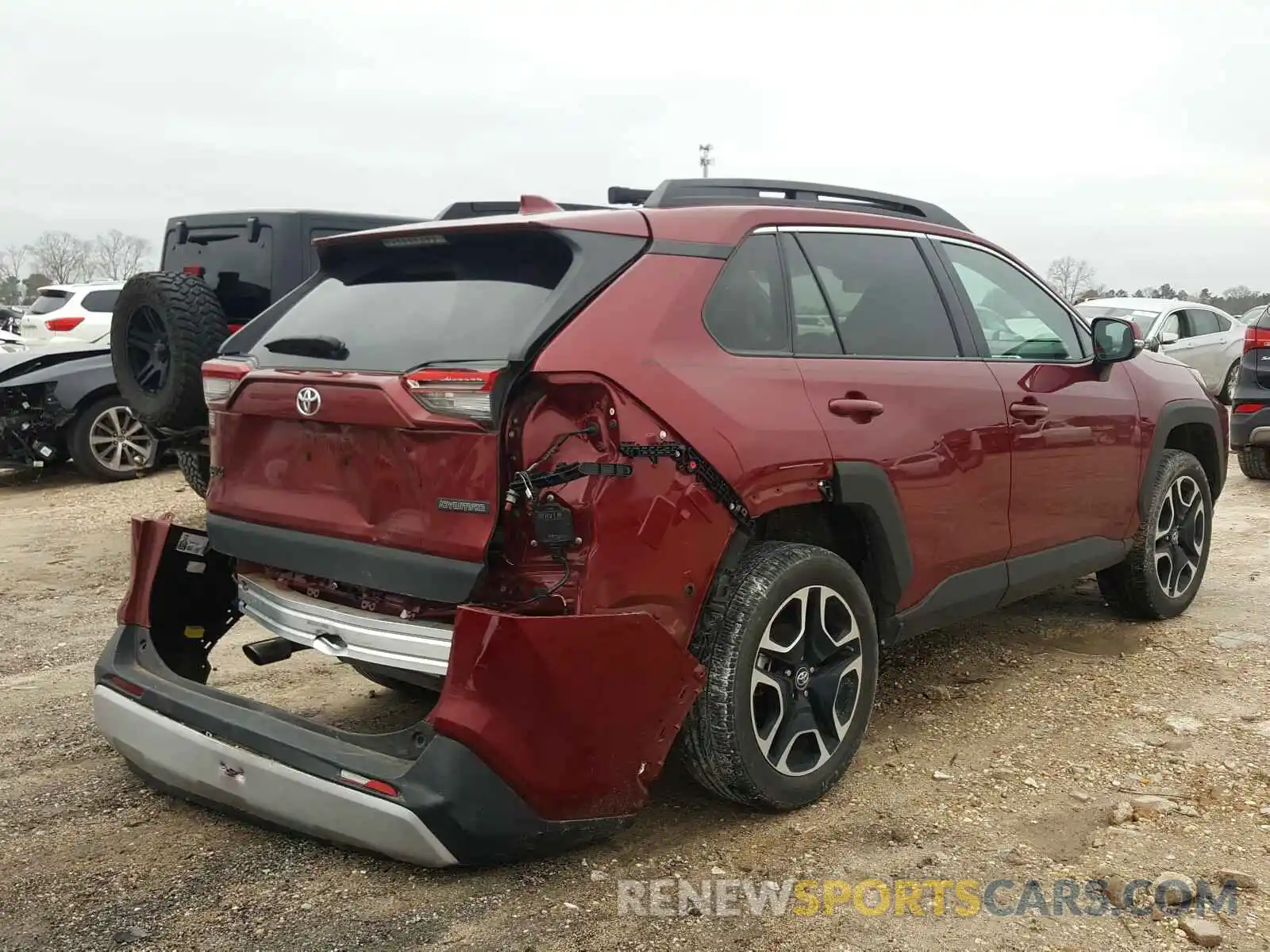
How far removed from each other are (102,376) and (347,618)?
818cm

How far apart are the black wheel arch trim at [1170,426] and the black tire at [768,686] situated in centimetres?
217

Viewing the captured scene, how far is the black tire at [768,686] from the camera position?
10.0 ft

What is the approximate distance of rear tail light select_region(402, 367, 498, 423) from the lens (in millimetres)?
2736

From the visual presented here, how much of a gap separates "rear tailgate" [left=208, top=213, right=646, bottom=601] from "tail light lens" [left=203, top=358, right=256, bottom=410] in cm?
2

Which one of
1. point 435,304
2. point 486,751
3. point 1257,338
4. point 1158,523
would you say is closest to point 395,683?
point 486,751

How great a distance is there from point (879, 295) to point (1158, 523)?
7.52 ft

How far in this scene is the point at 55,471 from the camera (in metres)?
11.2

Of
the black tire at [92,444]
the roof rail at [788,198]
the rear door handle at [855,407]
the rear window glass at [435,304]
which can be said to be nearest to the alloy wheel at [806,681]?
the rear door handle at [855,407]

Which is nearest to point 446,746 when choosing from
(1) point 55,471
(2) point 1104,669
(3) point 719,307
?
(3) point 719,307

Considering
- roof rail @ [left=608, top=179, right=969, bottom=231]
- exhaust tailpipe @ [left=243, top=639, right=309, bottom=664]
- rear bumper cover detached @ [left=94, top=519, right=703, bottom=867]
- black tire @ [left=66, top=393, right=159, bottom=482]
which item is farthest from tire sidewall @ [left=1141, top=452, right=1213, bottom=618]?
black tire @ [left=66, top=393, right=159, bottom=482]

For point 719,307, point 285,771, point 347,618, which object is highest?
point 719,307

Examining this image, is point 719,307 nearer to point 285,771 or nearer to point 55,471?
point 285,771

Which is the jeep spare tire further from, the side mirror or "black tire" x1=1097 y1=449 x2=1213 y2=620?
"black tire" x1=1097 y1=449 x2=1213 y2=620

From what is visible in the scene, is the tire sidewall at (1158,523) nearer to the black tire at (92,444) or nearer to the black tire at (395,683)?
the black tire at (395,683)
